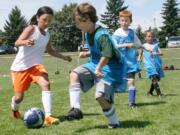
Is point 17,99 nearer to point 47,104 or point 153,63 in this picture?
point 47,104

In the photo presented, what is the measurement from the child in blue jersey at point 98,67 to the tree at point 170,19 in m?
83.5

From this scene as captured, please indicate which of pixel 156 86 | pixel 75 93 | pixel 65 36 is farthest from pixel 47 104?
pixel 65 36

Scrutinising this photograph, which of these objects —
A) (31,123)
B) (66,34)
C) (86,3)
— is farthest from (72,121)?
(66,34)

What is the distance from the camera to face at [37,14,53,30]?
322 inches

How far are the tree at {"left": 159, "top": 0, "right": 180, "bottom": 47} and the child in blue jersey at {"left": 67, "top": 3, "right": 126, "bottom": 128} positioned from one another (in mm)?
83524

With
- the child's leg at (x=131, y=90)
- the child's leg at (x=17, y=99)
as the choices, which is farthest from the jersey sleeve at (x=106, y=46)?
the child's leg at (x=131, y=90)

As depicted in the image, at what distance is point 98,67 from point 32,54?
5.95 feet

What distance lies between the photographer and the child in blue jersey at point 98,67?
23.0 feet

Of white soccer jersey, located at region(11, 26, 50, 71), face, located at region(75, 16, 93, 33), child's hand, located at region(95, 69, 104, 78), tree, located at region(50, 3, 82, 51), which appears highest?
face, located at region(75, 16, 93, 33)

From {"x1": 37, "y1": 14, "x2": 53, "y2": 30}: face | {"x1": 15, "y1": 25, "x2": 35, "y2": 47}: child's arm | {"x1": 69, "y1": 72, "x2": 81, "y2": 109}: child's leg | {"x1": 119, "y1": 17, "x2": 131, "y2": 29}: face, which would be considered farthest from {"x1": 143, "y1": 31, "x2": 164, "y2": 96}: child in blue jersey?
{"x1": 69, "y1": 72, "x2": 81, "y2": 109}: child's leg

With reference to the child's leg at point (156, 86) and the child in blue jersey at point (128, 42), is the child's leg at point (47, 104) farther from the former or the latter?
the child's leg at point (156, 86)

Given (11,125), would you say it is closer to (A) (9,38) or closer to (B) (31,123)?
(B) (31,123)

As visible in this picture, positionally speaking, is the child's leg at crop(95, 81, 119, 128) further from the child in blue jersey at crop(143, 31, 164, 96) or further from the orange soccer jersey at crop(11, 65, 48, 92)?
the child in blue jersey at crop(143, 31, 164, 96)

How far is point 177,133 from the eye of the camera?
22.5ft
